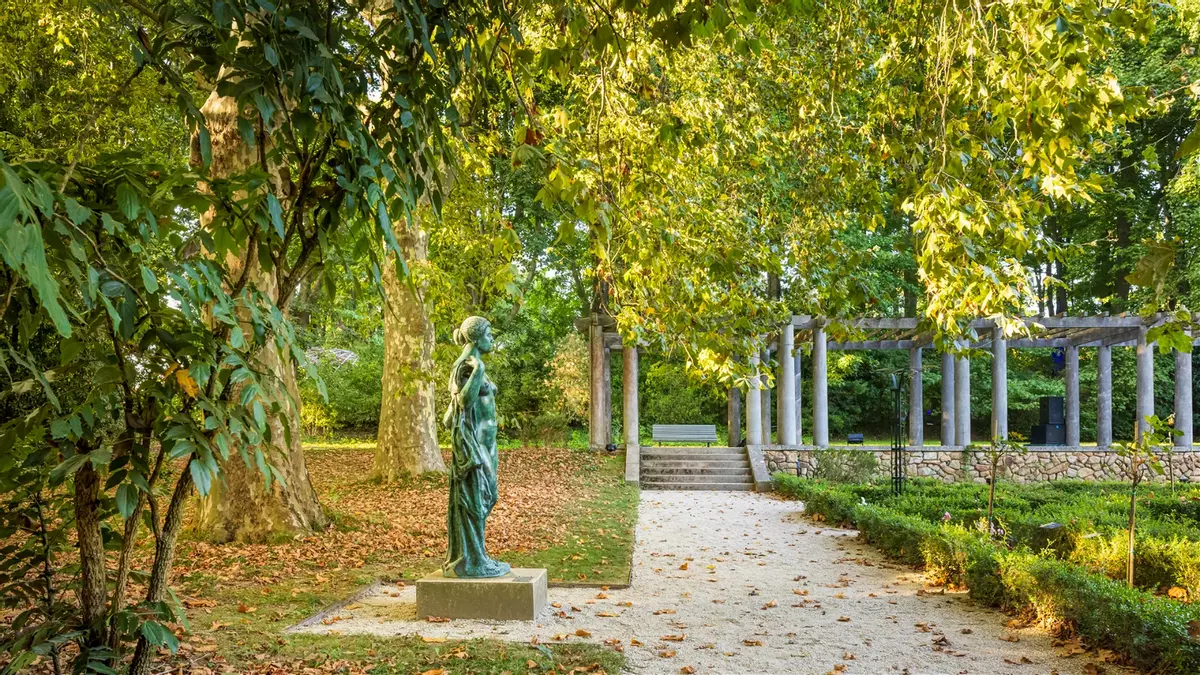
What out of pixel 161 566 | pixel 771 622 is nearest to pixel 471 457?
pixel 771 622

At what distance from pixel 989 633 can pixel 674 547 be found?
491 centimetres

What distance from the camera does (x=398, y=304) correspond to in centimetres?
1484

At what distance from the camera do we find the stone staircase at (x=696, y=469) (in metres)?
19.6

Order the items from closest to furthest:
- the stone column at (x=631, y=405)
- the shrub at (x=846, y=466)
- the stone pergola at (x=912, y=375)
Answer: the shrub at (x=846, y=466) → the stone pergola at (x=912, y=375) → the stone column at (x=631, y=405)

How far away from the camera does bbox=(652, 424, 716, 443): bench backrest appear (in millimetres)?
24641

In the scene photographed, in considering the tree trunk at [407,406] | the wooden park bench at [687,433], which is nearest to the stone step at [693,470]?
the wooden park bench at [687,433]

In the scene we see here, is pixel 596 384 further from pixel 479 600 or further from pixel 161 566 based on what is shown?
pixel 161 566

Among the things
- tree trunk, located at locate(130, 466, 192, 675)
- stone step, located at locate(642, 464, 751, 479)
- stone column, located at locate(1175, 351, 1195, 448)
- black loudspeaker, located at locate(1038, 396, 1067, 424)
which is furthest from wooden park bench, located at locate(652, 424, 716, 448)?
tree trunk, located at locate(130, 466, 192, 675)

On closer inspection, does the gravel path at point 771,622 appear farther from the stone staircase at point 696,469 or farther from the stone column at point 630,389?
the stone column at point 630,389

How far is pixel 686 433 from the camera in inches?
979

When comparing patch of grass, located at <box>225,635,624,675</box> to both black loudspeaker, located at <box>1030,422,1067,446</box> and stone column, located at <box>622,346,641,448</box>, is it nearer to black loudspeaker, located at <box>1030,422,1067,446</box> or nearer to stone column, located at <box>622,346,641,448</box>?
stone column, located at <box>622,346,641,448</box>

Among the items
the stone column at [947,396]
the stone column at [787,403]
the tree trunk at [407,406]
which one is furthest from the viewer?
the stone column at [947,396]

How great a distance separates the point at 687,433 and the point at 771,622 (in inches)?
687

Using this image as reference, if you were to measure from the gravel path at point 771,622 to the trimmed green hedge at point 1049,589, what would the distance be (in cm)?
23
